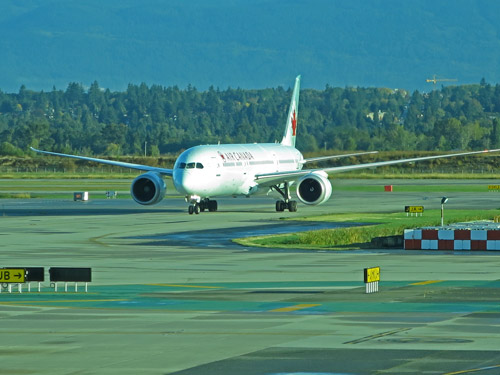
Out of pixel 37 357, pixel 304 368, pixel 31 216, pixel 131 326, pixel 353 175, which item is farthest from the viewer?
pixel 353 175

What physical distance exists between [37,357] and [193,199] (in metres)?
46.0

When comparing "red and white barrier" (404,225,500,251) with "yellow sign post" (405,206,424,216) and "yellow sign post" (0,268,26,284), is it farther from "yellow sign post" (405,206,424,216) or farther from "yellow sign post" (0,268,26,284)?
"yellow sign post" (0,268,26,284)

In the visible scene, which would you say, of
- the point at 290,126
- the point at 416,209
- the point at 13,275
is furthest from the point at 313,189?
the point at 13,275

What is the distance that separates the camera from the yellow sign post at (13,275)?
2858cm

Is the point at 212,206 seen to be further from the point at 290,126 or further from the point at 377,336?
the point at 377,336

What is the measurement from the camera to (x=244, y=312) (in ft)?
82.4

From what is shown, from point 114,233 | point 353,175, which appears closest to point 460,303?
point 114,233

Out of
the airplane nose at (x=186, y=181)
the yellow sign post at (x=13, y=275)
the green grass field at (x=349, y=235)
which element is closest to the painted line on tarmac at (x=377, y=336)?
the yellow sign post at (x=13, y=275)

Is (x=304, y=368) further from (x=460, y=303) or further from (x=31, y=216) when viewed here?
(x=31, y=216)

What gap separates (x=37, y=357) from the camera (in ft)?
63.8

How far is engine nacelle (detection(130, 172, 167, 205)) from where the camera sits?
67312 mm

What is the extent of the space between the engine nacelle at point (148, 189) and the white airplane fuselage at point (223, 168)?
2605mm

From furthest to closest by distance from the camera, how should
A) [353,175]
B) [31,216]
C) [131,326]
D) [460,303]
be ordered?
[353,175] < [31,216] < [460,303] < [131,326]

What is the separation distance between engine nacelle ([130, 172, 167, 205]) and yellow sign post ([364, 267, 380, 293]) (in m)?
39.1
